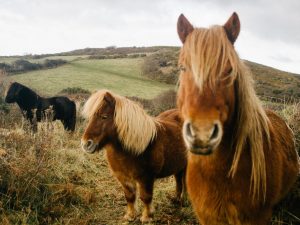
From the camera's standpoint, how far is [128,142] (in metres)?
4.64

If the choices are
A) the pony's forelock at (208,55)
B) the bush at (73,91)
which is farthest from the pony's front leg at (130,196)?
the bush at (73,91)

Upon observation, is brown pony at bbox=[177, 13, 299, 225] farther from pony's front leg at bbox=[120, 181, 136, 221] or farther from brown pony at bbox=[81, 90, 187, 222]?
pony's front leg at bbox=[120, 181, 136, 221]

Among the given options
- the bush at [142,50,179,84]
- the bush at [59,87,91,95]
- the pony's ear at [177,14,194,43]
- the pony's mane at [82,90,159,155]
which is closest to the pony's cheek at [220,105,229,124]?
the pony's ear at [177,14,194,43]

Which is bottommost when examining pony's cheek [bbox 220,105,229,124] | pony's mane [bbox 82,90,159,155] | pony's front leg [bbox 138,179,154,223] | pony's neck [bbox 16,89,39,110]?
pony's front leg [bbox 138,179,154,223]

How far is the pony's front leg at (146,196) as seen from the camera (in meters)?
4.73

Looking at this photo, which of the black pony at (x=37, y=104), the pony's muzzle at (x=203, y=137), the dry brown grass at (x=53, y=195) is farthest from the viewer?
the black pony at (x=37, y=104)

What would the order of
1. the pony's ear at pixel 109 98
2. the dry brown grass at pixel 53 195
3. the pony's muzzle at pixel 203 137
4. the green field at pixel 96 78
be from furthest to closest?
1. the green field at pixel 96 78
2. the pony's ear at pixel 109 98
3. the dry brown grass at pixel 53 195
4. the pony's muzzle at pixel 203 137

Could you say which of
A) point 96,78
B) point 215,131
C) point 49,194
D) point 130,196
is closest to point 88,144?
point 130,196

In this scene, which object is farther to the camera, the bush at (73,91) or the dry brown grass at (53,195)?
the bush at (73,91)

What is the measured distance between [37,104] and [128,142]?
26.9ft

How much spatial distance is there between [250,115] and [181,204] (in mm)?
3381

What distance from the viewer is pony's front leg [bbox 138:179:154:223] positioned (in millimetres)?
4730

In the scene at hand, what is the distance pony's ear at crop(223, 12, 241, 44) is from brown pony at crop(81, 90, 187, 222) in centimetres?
259

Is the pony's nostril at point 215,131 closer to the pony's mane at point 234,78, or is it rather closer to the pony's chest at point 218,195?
the pony's mane at point 234,78
